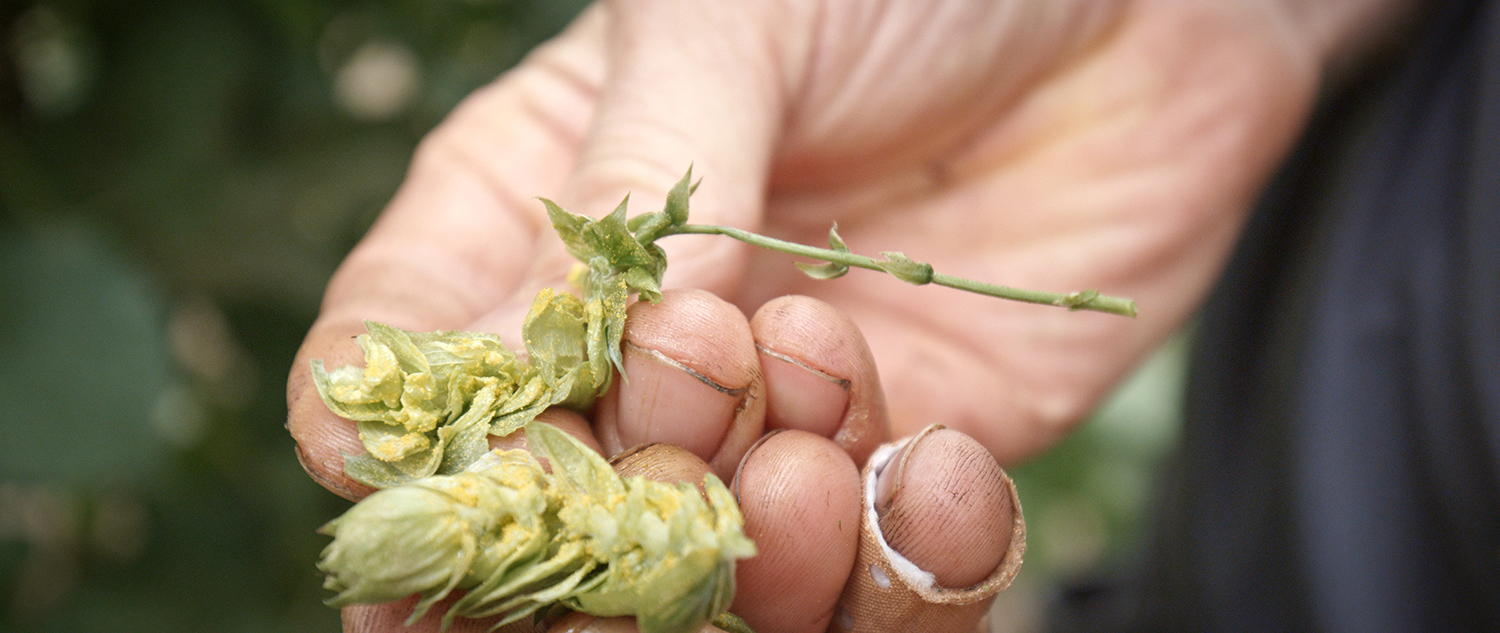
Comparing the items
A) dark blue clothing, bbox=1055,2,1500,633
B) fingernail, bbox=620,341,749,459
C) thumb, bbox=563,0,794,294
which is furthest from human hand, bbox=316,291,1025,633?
dark blue clothing, bbox=1055,2,1500,633

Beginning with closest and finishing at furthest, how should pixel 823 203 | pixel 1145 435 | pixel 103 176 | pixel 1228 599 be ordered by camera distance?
pixel 823 203, pixel 103 176, pixel 1228 599, pixel 1145 435

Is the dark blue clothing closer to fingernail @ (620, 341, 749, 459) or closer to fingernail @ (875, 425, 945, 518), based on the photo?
fingernail @ (875, 425, 945, 518)

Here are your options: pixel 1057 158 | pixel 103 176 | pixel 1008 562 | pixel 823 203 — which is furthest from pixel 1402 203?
pixel 103 176

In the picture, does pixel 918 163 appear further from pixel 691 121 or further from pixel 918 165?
pixel 691 121

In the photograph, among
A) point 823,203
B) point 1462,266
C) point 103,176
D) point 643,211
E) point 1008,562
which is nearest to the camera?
point 1008,562

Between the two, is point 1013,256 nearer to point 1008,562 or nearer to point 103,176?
point 1008,562

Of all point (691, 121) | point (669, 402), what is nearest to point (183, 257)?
point (691, 121)
